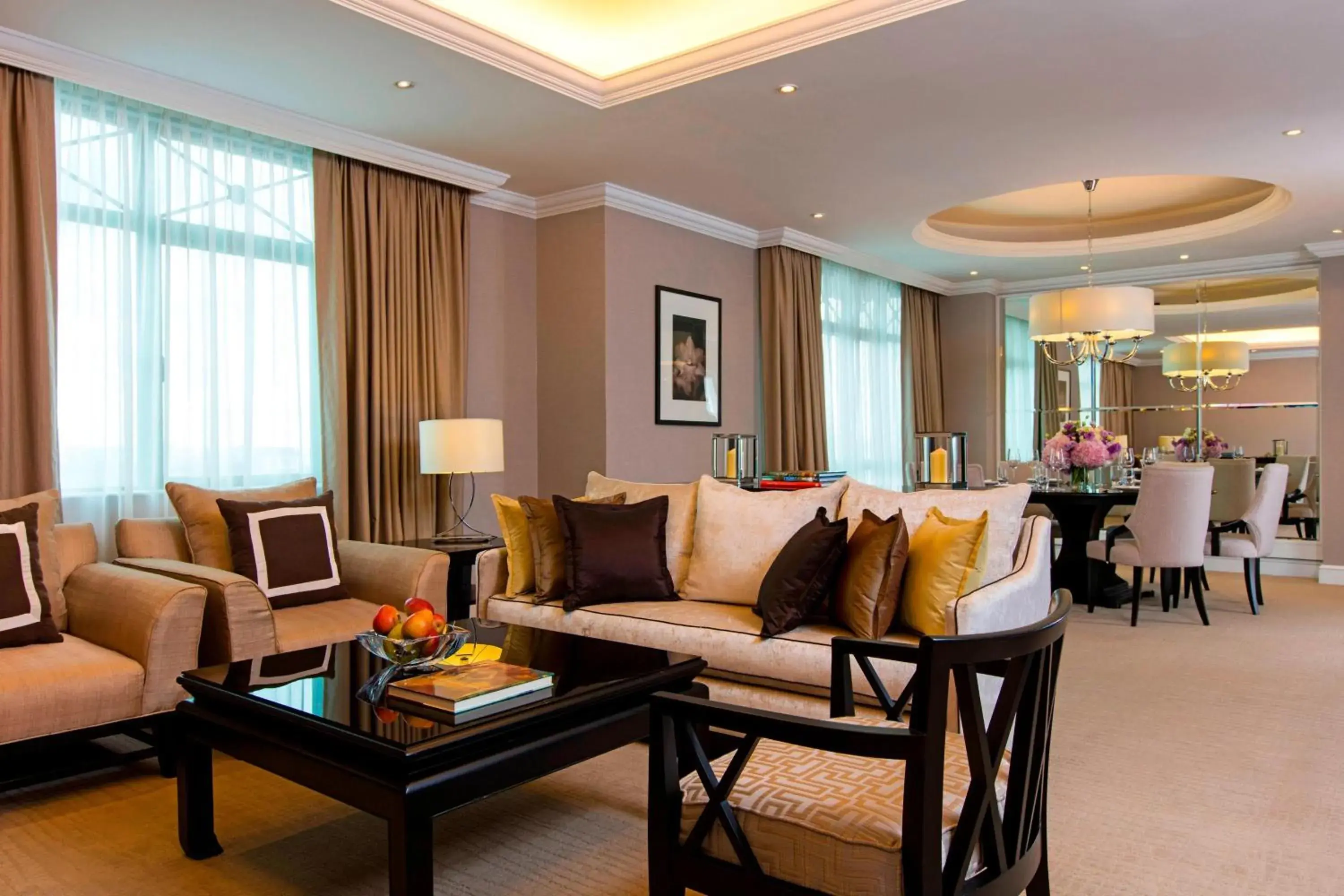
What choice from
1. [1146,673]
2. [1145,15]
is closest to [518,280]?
[1145,15]

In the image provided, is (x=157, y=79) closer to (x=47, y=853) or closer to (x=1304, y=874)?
(x=47, y=853)

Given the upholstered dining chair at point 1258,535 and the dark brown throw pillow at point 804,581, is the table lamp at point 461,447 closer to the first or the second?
the dark brown throw pillow at point 804,581

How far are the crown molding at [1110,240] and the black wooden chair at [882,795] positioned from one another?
5.45 m

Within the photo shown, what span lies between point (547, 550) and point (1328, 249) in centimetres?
675

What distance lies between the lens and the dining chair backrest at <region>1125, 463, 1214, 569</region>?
5551 mm

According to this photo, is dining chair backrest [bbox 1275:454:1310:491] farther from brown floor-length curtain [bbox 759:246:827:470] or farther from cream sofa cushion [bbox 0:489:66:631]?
cream sofa cushion [bbox 0:489:66:631]

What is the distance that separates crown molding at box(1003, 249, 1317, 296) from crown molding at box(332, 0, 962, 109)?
567 centimetres

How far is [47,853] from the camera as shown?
99.5 inches

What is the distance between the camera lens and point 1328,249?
7352mm

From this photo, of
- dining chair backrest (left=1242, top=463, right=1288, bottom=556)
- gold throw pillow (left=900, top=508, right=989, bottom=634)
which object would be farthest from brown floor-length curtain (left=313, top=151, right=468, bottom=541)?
dining chair backrest (left=1242, top=463, right=1288, bottom=556)

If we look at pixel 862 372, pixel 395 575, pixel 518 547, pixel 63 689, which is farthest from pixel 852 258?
pixel 63 689

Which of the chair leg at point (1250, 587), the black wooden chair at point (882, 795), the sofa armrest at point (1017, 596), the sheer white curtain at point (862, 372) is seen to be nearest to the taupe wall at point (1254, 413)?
the sheer white curtain at point (862, 372)

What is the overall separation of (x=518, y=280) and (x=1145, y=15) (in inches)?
142

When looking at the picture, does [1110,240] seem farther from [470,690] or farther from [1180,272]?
[470,690]
